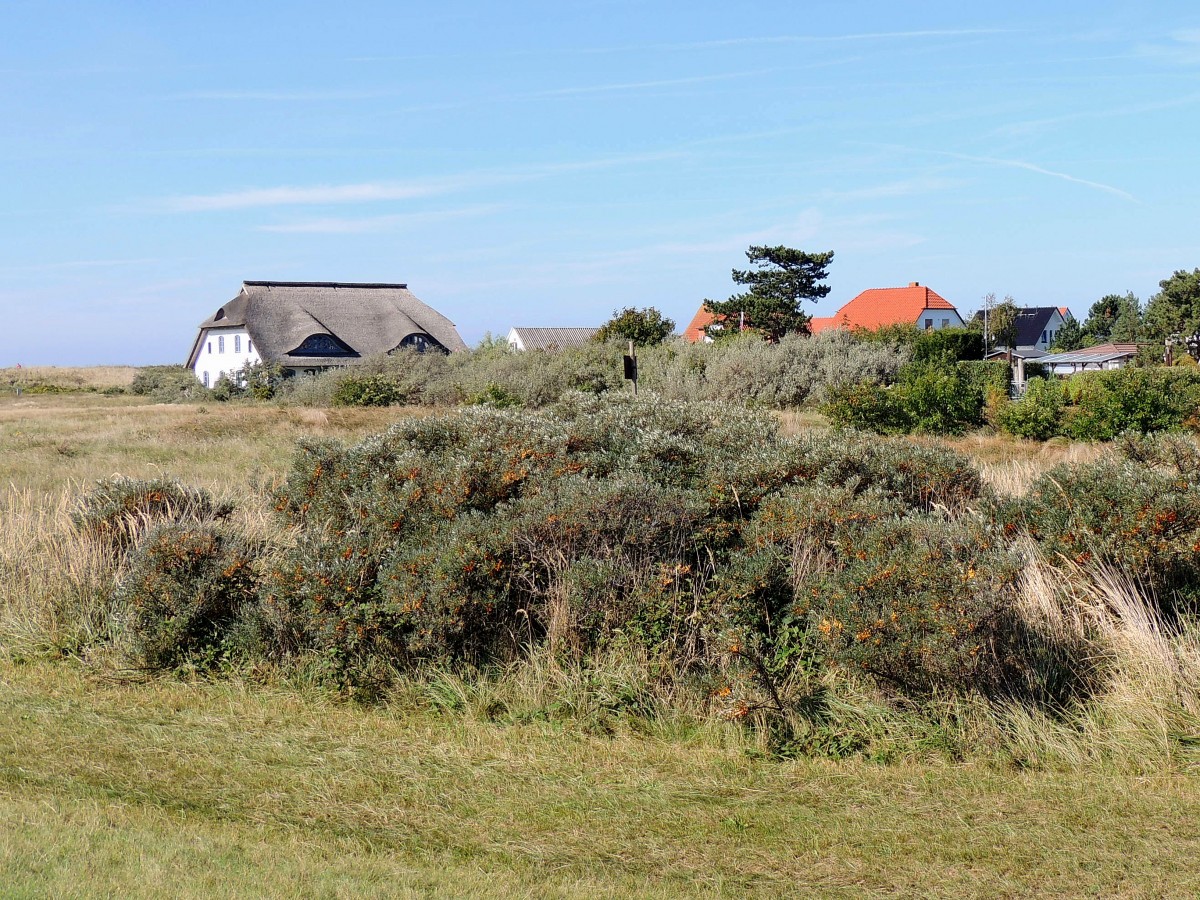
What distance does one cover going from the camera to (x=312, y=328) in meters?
57.5

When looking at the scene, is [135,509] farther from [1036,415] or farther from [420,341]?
[420,341]

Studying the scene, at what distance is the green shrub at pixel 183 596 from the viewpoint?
7.15 m

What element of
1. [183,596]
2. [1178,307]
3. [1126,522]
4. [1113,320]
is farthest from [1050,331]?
[183,596]

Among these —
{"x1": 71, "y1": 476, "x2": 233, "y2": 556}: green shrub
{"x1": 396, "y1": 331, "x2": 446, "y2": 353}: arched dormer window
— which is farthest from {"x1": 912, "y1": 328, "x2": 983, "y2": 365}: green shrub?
{"x1": 71, "y1": 476, "x2": 233, "y2": 556}: green shrub

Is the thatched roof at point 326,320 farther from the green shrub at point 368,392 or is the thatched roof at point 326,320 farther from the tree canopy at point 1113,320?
the tree canopy at point 1113,320

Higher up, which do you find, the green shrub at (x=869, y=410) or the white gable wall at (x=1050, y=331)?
the white gable wall at (x=1050, y=331)

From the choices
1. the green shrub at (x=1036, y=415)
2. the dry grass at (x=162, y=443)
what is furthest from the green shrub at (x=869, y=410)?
the dry grass at (x=162, y=443)

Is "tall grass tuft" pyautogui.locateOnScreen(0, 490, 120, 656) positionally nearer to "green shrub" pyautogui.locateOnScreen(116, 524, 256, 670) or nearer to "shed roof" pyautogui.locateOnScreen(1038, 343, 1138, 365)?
"green shrub" pyautogui.locateOnScreen(116, 524, 256, 670)

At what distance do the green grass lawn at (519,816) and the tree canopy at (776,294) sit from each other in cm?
4343

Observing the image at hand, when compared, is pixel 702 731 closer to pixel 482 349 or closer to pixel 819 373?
pixel 819 373

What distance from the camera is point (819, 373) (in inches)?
1270

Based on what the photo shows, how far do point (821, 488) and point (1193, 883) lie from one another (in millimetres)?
3270

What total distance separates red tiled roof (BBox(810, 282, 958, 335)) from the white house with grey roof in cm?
2783

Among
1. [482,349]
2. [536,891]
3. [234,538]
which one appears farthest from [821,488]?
[482,349]
